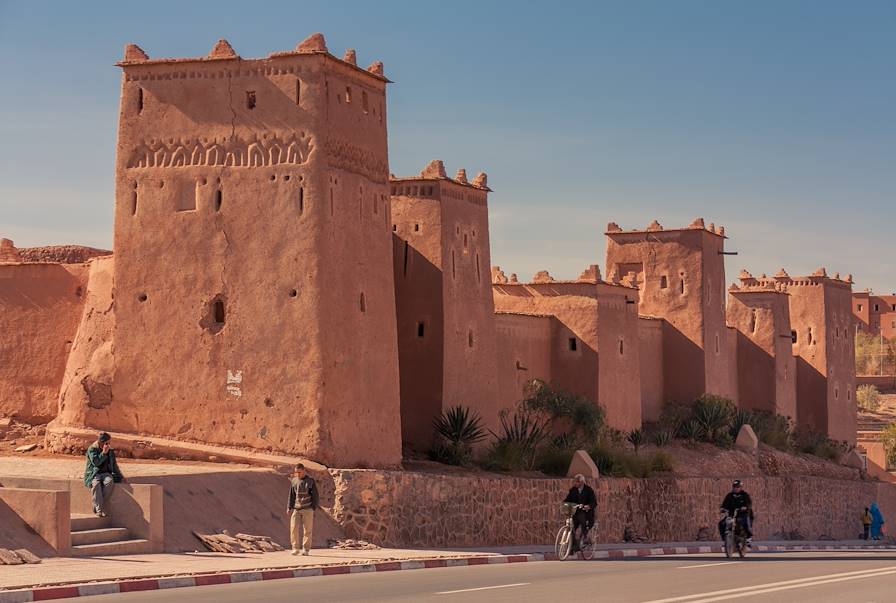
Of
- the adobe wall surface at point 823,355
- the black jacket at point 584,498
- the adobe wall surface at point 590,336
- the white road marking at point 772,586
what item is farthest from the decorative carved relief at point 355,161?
the adobe wall surface at point 823,355

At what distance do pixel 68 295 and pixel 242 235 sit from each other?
4.75 m

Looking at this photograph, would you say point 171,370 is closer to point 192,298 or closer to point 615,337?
point 192,298

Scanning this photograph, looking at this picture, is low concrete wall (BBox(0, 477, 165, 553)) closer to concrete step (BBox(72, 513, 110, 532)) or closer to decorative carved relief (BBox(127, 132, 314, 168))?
concrete step (BBox(72, 513, 110, 532))

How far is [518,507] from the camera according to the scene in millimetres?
28219

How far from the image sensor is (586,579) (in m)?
18.0

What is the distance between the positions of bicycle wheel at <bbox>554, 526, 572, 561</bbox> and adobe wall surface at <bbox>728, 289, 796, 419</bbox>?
2728 cm

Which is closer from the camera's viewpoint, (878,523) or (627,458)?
(627,458)

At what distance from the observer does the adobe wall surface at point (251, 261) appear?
25.1 metres

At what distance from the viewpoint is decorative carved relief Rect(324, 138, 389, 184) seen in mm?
25781

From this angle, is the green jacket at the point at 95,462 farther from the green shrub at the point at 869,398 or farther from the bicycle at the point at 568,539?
the green shrub at the point at 869,398

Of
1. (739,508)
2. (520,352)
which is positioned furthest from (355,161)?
(520,352)

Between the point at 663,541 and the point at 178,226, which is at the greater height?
the point at 178,226

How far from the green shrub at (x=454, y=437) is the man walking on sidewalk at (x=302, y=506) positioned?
888 centimetres

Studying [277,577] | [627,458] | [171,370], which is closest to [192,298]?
[171,370]
